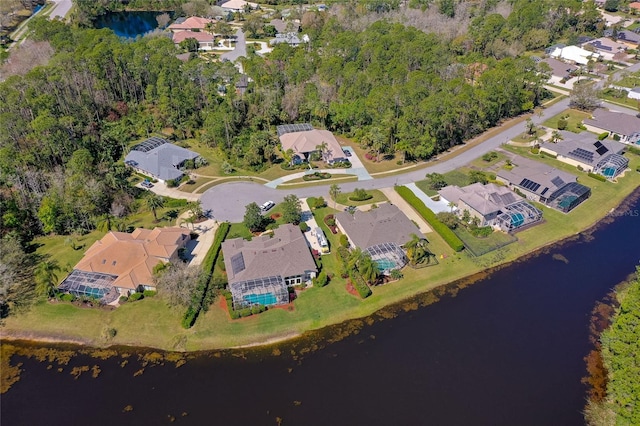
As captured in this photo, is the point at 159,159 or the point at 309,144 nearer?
the point at 159,159

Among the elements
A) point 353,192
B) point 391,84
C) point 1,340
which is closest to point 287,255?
point 353,192

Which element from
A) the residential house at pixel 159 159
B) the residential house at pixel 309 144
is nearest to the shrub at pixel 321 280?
the residential house at pixel 309 144

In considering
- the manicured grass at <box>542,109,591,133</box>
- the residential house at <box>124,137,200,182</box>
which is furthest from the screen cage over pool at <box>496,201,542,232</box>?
the residential house at <box>124,137,200,182</box>

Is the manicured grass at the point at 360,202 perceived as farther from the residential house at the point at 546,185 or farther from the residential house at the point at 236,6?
the residential house at the point at 236,6

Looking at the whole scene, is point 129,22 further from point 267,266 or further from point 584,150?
point 584,150

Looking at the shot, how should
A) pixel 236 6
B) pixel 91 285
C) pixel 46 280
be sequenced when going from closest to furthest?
1. pixel 46 280
2. pixel 91 285
3. pixel 236 6

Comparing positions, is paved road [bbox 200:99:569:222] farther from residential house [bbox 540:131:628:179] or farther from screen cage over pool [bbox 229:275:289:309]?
screen cage over pool [bbox 229:275:289:309]

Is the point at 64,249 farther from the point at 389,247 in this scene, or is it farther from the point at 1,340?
the point at 389,247

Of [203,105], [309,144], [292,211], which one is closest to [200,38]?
[203,105]
